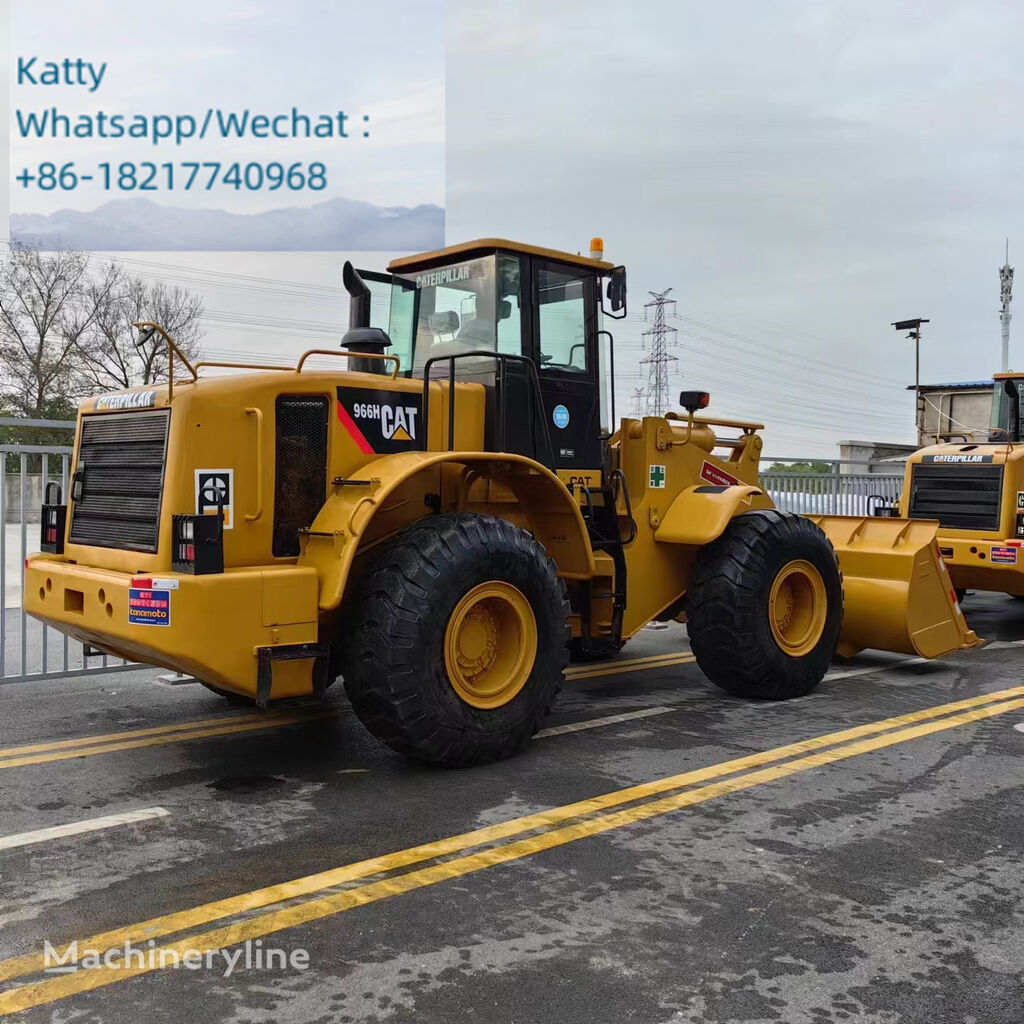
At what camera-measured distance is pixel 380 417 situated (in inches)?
215

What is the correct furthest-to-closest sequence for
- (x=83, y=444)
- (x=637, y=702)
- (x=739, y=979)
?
1. (x=637, y=702)
2. (x=83, y=444)
3. (x=739, y=979)

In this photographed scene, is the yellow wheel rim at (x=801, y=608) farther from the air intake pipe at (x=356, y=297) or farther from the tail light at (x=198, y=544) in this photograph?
the tail light at (x=198, y=544)

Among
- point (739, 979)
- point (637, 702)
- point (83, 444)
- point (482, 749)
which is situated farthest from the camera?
point (637, 702)

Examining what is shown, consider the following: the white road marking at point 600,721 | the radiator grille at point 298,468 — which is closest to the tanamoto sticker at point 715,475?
the white road marking at point 600,721

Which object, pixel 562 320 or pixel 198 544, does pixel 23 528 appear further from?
pixel 562 320

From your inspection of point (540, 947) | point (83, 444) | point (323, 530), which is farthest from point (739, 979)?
point (83, 444)

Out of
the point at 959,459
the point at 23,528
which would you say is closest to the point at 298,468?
the point at 23,528

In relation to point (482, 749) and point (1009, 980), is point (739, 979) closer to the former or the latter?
point (1009, 980)

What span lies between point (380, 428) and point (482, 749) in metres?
1.74

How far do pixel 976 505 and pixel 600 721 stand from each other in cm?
592

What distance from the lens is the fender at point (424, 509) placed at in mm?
4922

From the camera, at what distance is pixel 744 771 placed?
5.30 m

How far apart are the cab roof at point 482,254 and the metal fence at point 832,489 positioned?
6.02 meters

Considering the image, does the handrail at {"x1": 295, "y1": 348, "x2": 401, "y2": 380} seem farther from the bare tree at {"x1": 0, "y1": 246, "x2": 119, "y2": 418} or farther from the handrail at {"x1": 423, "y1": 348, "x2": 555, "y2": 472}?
the bare tree at {"x1": 0, "y1": 246, "x2": 119, "y2": 418}
